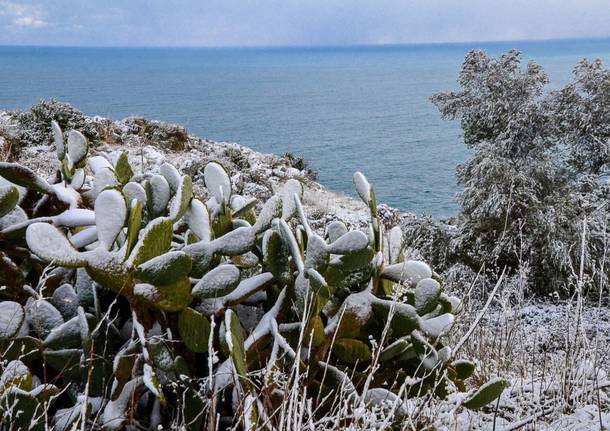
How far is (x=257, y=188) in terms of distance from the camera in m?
9.68

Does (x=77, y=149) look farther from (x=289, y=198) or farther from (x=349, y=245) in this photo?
(x=349, y=245)

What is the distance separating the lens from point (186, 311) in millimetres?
1398

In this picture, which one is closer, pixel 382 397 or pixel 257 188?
pixel 382 397

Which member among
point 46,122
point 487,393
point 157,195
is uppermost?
point 157,195

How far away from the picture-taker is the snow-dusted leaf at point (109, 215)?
4.33 ft

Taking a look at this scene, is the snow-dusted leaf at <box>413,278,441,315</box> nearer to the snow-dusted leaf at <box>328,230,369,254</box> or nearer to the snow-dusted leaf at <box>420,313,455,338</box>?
the snow-dusted leaf at <box>420,313,455,338</box>

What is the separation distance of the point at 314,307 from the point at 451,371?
527 millimetres

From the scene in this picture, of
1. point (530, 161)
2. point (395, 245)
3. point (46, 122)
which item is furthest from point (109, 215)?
point (46, 122)

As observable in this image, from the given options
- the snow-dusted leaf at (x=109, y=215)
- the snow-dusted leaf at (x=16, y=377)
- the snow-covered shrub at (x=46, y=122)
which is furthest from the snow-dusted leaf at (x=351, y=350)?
the snow-covered shrub at (x=46, y=122)

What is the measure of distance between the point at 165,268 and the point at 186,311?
0.16 m

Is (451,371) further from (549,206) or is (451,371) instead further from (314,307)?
(549,206)

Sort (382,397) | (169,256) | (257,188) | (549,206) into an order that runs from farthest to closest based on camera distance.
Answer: (257,188) < (549,206) < (382,397) < (169,256)

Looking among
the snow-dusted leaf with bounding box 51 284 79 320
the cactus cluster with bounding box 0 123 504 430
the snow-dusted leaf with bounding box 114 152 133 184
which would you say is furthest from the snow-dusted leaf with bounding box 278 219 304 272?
the snow-dusted leaf with bounding box 114 152 133 184

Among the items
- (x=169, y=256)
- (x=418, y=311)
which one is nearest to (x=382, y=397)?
(x=418, y=311)
